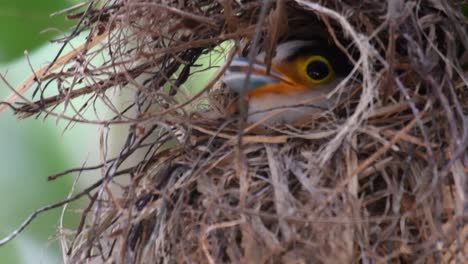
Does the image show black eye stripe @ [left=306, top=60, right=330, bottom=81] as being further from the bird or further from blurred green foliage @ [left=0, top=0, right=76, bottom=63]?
blurred green foliage @ [left=0, top=0, right=76, bottom=63]

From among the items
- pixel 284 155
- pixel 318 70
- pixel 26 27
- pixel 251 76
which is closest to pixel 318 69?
pixel 318 70

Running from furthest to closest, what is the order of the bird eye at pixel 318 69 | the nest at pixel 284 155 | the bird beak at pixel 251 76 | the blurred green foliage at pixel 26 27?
the blurred green foliage at pixel 26 27
the bird eye at pixel 318 69
the bird beak at pixel 251 76
the nest at pixel 284 155

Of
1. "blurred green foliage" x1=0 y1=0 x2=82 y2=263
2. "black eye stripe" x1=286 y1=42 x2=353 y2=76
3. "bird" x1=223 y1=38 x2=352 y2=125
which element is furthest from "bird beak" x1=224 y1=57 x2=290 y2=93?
"blurred green foliage" x1=0 y1=0 x2=82 y2=263

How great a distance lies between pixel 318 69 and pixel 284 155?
35 centimetres

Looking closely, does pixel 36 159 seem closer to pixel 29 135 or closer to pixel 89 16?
pixel 29 135

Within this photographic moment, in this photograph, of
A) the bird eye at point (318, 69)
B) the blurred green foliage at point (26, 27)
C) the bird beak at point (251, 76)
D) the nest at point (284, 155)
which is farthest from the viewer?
the blurred green foliage at point (26, 27)

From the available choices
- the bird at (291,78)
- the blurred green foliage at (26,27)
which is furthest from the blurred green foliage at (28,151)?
the bird at (291,78)

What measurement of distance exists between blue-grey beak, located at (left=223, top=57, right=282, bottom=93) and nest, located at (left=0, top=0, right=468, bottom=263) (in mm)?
31

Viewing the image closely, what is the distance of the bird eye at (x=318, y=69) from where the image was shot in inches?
62.2

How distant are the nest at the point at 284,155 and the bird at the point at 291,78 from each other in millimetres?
45

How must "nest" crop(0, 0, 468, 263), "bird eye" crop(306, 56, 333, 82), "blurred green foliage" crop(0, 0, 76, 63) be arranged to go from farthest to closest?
1. "blurred green foliage" crop(0, 0, 76, 63)
2. "bird eye" crop(306, 56, 333, 82)
3. "nest" crop(0, 0, 468, 263)

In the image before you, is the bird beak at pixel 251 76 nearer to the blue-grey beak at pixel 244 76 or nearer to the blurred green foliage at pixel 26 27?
the blue-grey beak at pixel 244 76

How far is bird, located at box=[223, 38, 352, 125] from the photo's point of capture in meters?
1.41

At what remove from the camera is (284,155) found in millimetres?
1283
